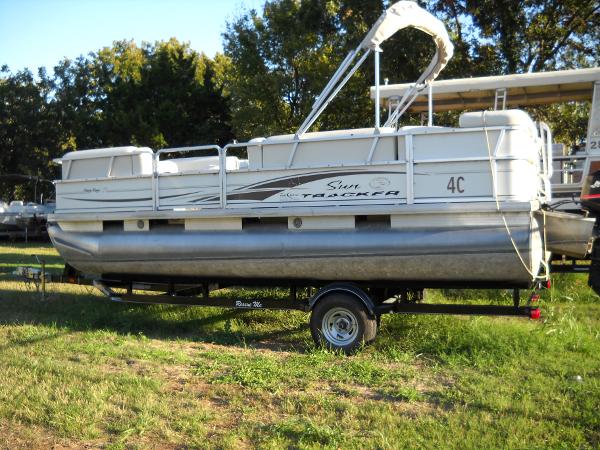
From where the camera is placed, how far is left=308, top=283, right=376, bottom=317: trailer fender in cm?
662

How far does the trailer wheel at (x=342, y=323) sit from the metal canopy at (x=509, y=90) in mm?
4397

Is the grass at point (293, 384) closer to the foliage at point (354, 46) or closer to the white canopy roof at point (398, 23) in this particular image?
the white canopy roof at point (398, 23)

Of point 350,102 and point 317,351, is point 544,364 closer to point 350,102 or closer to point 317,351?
point 317,351

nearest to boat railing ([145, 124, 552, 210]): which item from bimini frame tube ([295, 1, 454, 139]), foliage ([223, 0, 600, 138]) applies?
bimini frame tube ([295, 1, 454, 139])

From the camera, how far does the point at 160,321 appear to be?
8492mm

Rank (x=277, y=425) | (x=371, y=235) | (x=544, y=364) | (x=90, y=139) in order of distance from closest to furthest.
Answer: (x=277, y=425) → (x=544, y=364) → (x=371, y=235) → (x=90, y=139)

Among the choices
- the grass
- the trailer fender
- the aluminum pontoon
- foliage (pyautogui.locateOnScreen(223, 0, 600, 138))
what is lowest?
the grass

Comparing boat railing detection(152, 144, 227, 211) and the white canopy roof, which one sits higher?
the white canopy roof

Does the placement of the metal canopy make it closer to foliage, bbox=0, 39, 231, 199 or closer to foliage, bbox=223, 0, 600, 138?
foliage, bbox=223, 0, 600, 138

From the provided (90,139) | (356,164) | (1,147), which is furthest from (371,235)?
(1,147)

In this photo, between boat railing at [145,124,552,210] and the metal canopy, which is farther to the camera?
the metal canopy

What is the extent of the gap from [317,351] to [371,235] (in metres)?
1.40

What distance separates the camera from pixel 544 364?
589 cm

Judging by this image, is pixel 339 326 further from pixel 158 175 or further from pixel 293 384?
pixel 158 175
